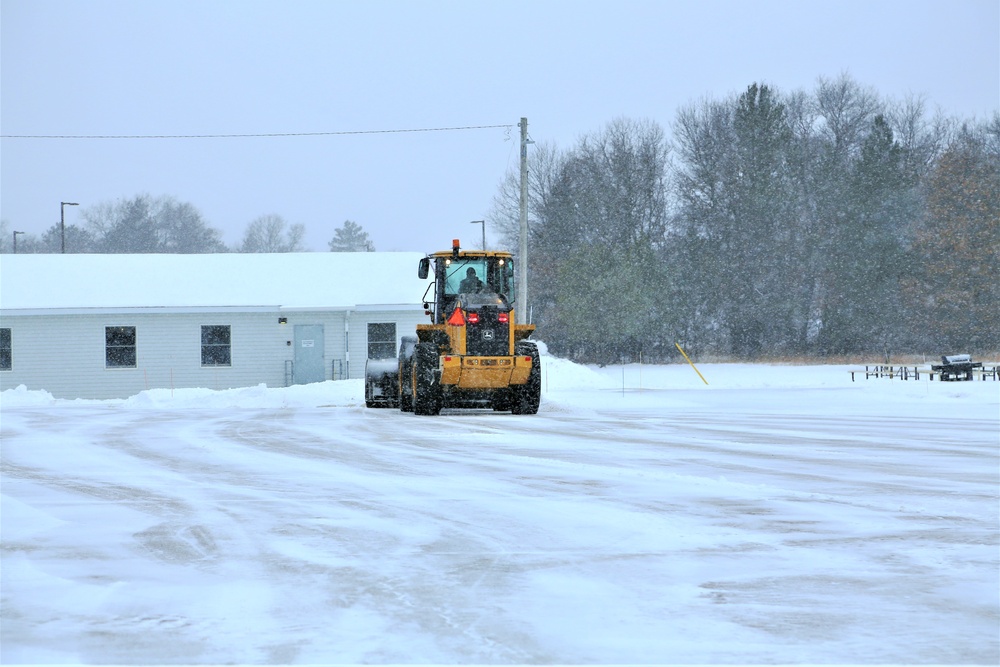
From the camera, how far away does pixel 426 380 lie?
22.8 metres

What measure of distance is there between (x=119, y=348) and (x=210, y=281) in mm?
4172

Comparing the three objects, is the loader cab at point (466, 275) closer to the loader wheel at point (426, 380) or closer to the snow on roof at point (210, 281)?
the loader wheel at point (426, 380)

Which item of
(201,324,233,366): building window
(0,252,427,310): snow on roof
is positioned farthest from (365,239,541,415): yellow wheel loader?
(201,324,233,366): building window

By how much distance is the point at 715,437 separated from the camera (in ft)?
54.6

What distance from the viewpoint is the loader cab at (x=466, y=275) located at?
2359 cm

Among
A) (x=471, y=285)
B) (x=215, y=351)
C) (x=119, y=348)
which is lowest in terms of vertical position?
(x=215, y=351)

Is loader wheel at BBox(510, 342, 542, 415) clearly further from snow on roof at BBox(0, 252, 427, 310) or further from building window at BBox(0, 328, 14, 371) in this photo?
building window at BBox(0, 328, 14, 371)

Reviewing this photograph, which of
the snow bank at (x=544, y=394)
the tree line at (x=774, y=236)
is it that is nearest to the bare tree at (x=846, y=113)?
the tree line at (x=774, y=236)

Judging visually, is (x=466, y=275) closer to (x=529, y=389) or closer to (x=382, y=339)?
(x=529, y=389)

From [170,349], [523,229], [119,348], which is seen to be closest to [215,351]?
[170,349]

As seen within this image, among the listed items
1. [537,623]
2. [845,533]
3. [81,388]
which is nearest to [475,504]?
[845,533]

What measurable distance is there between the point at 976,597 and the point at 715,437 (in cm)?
1060

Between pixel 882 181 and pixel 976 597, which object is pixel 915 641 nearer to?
pixel 976 597

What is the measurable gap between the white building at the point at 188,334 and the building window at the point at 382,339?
3cm
